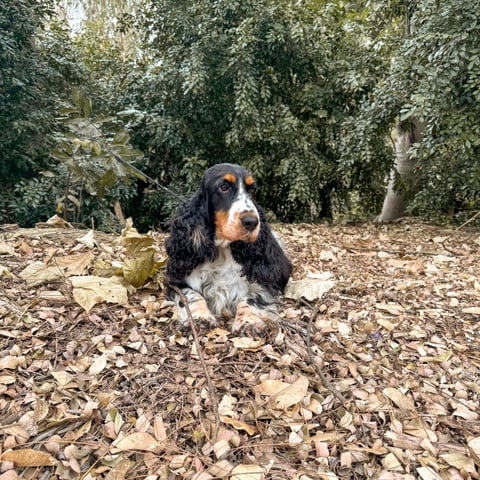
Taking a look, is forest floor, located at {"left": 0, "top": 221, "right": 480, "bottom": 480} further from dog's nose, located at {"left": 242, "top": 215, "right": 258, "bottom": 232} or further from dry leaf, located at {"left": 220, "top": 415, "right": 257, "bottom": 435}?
dog's nose, located at {"left": 242, "top": 215, "right": 258, "bottom": 232}

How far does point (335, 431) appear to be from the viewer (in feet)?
5.69

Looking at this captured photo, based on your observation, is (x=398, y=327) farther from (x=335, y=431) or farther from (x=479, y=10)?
(x=479, y=10)

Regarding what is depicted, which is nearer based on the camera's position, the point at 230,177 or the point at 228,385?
the point at 228,385

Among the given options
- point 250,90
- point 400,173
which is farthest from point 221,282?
point 400,173

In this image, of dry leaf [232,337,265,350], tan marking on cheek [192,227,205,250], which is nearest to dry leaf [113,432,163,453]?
dry leaf [232,337,265,350]

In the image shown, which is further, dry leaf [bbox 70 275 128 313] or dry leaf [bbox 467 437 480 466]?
dry leaf [bbox 70 275 128 313]

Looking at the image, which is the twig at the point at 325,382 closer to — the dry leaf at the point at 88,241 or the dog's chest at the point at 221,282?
the dog's chest at the point at 221,282

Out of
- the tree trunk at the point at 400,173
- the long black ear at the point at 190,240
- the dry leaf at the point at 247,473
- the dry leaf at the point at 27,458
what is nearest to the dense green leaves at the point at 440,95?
the tree trunk at the point at 400,173

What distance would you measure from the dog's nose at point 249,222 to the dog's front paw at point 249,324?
19.5 inches

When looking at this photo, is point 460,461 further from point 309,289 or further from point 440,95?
point 440,95

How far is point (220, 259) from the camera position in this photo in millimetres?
2705

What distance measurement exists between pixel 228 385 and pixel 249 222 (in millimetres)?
827

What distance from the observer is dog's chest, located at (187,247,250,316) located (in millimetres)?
2686

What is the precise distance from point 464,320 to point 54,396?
249 centimetres
